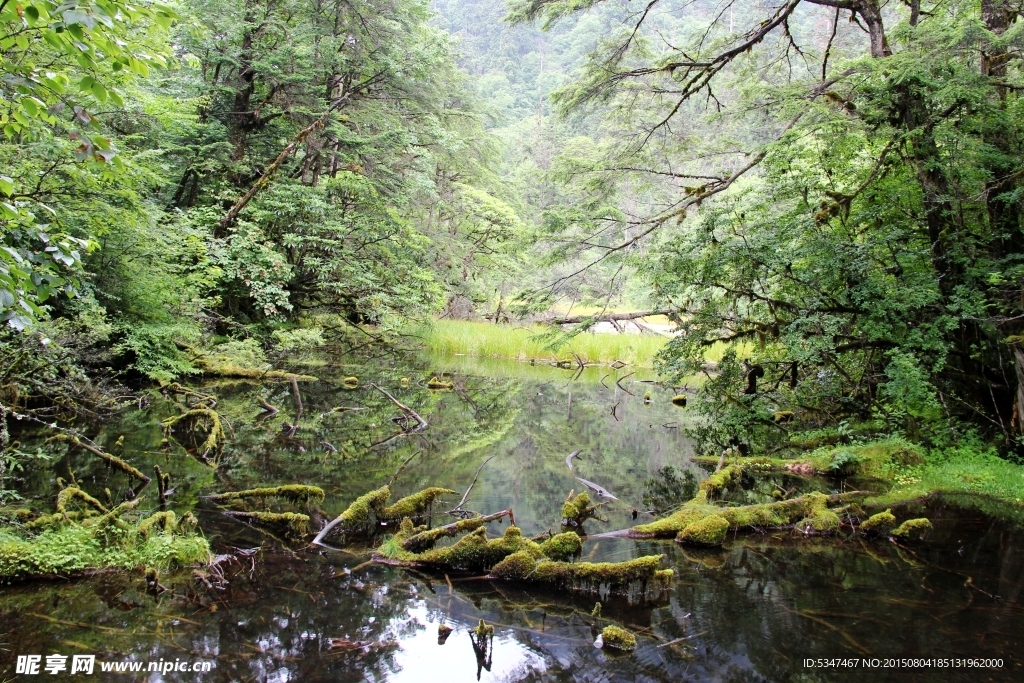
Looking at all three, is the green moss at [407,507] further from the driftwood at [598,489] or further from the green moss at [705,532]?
the green moss at [705,532]

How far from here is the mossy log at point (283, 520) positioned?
3.87 meters

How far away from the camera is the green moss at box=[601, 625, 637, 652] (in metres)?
2.83

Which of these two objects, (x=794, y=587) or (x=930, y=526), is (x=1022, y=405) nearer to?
(x=930, y=526)

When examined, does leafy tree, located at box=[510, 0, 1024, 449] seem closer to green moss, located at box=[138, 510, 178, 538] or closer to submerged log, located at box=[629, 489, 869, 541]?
submerged log, located at box=[629, 489, 869, 541]

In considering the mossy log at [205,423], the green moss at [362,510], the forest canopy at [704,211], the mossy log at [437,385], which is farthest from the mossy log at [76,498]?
the mossy log at [437,385]

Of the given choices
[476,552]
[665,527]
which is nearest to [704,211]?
[665,527]

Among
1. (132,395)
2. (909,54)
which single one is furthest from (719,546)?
(132,395)

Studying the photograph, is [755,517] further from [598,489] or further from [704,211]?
[704,211]

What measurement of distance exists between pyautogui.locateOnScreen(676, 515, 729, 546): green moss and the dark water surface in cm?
11

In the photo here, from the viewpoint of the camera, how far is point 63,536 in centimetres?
328

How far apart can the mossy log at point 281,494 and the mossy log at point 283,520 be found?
208 mm

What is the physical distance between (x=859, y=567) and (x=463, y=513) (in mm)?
2812

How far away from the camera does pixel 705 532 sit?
13.5 feet

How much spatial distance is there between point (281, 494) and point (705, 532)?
10.5 feet
